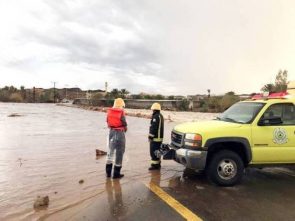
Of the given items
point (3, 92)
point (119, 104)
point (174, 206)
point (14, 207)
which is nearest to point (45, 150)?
point (119, 104)

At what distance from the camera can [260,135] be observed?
8188mm

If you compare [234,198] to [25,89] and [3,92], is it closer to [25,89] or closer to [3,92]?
[3,92]

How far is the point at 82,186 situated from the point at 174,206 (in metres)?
2.56

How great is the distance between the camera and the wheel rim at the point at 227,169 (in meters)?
8.06

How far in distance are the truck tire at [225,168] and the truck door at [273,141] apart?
0.44 m

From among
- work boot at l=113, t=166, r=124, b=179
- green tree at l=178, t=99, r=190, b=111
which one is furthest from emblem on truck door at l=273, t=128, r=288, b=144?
green tree at l=178, t=99, r=190, b=111

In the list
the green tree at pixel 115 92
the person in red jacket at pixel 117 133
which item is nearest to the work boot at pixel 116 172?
the person in red jacket at pixel 117 133

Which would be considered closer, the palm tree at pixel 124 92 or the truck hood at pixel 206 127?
the truck hood at pixel 206 127

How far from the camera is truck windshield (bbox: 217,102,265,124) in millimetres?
8422

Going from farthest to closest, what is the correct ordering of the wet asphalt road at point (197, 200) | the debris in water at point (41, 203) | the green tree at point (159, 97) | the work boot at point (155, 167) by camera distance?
the green tree at point (159, 97) < the work boot at point (155, 167) < the debris in water at point (41, 203) < the wet asphalt road at point (197, 200)

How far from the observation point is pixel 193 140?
315 inches

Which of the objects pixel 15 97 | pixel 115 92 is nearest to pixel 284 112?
pixel 115 92

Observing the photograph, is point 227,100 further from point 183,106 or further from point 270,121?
point 270,121

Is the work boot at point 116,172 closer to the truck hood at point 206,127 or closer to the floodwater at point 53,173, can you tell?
the floodwater at point 53,173
